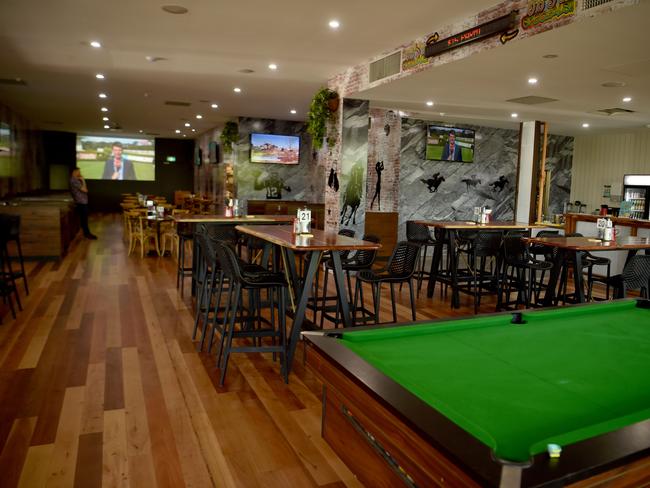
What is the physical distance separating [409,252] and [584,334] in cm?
262

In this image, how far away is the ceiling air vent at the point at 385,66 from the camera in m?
6.97

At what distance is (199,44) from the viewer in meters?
6.91

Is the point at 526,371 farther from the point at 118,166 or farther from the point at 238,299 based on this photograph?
the point at 118,166

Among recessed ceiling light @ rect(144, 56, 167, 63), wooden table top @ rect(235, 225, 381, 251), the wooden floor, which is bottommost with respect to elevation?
the wooden floor

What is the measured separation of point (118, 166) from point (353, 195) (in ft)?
52.9

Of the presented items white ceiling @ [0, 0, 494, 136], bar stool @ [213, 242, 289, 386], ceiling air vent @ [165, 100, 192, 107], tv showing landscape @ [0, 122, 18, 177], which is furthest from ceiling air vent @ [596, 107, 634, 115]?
tv showing landscape @ [0, 122, 18, 177]

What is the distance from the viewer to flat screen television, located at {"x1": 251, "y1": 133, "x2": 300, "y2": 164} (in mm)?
14266

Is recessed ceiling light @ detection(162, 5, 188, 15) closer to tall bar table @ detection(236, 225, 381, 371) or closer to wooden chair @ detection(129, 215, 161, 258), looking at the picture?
tall bar table @ detection(236, 225, 381, 371)

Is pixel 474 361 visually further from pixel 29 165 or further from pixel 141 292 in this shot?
pixel 29 165

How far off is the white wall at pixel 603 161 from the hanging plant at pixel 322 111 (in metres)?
8.17

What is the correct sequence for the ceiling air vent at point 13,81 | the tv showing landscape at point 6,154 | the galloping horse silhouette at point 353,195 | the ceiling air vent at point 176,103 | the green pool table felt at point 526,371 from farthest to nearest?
the ceiling air vent at point 176,103 → the tv showing landscape at point 6,154 → the ceiling air vent at point 13,81 → the galloping horse silhouette at point 353,195 → the green pool table felt at point 526,371

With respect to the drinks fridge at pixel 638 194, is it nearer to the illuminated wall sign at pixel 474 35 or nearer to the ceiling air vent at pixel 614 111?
the ceiling air vent at pixel 614 111

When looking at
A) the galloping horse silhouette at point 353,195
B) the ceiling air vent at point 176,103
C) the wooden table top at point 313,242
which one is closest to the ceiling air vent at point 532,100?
the galloping horse silhouette at point 353,195

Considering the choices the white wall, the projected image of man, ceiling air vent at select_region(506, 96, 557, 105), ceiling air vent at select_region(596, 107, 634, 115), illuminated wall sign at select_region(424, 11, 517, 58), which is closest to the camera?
illuminated wall sign at select_region(424, 11, 517, 58)
